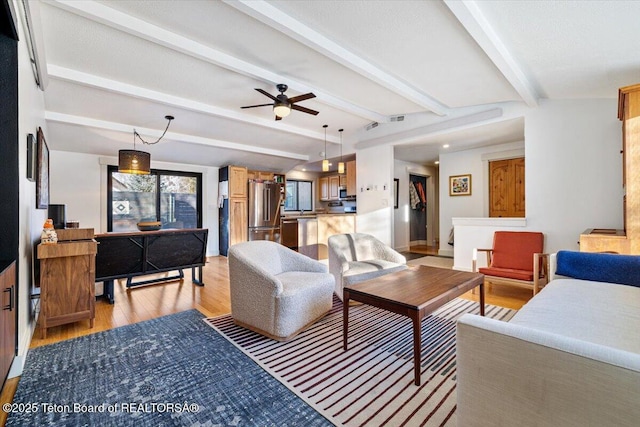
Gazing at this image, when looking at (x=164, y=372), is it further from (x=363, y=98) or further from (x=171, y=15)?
(x=363, y=98)

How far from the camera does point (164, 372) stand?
72.6 inches

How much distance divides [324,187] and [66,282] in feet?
21.3

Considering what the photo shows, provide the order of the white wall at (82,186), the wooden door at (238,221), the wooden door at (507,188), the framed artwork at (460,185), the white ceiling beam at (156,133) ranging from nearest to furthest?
1. the white ceiling beam at (156,133)
2. the white wall at (82,186)
3. the wooden door at (507,188)
4. the framed artwork at (460,185)
5. the wooden door at (238,221)

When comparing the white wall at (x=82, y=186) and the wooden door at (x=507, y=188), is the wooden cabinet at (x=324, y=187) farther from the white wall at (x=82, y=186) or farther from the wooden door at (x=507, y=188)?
the white wall at (x=82, y=186)

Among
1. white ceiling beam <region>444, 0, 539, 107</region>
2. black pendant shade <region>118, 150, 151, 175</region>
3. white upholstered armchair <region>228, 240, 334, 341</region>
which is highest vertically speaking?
white ceiling beam <region>444, 0, 539, 107</region>

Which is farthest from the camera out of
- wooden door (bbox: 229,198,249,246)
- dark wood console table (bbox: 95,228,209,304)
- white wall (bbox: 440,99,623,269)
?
wooden door (bbox: 229,198,249,246)

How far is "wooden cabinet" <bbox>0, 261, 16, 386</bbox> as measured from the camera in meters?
Result: 1.45

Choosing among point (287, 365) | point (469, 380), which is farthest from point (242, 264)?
point (469, 380)

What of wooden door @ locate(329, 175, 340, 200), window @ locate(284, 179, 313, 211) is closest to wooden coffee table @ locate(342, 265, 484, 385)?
wooden door @ locate(329, 175, 340, 200)

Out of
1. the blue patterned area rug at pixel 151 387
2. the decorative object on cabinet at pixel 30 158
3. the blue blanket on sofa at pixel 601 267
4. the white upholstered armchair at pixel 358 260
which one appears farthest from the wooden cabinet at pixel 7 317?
the blue blanket on sofa at pixel 601 267

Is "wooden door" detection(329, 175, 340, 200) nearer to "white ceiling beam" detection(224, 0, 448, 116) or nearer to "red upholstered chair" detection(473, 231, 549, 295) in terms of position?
"white ceiling beam" detection(224, 0, 448, 116)

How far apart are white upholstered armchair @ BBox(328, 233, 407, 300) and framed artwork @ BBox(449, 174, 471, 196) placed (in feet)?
11.5

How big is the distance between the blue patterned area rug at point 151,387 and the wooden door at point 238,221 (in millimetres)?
4222

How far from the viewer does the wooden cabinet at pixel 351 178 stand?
661 cm
